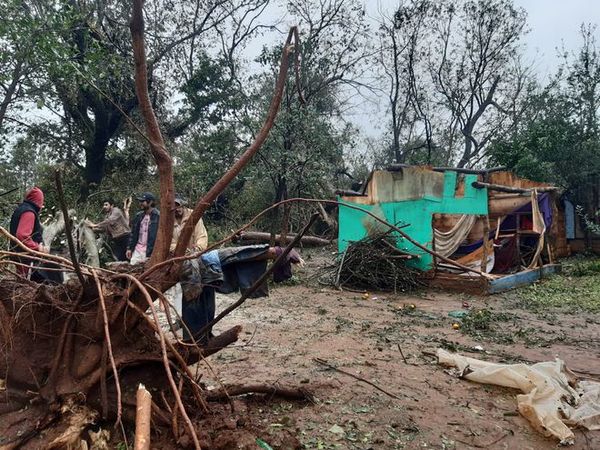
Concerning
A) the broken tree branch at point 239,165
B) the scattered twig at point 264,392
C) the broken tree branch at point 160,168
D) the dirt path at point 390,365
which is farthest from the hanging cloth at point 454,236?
the broken tree branch at point 160,168

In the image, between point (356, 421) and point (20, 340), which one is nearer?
point (20, 340)

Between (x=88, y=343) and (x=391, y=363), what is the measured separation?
308 cm

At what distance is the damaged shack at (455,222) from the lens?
34.2 ft

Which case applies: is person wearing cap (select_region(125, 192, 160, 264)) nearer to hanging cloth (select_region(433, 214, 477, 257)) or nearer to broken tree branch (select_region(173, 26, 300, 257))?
broken tree branch (select_region(173, 26, 300, 257))

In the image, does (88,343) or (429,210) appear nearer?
(88,343)

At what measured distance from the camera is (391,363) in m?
4.71

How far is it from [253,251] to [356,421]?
141 cm

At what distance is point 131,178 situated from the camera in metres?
14.3

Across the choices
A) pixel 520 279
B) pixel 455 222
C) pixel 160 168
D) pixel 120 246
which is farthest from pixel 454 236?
pixel 160 168

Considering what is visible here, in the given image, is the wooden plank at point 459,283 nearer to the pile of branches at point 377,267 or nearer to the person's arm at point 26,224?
the pile of branches at point 377,267

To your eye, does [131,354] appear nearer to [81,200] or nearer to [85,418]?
[85,418]

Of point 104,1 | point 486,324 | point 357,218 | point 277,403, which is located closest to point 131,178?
point 104,1

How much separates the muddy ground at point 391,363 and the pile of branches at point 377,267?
3.80 feet

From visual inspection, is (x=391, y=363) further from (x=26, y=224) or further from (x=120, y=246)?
(x=120, y=246)
